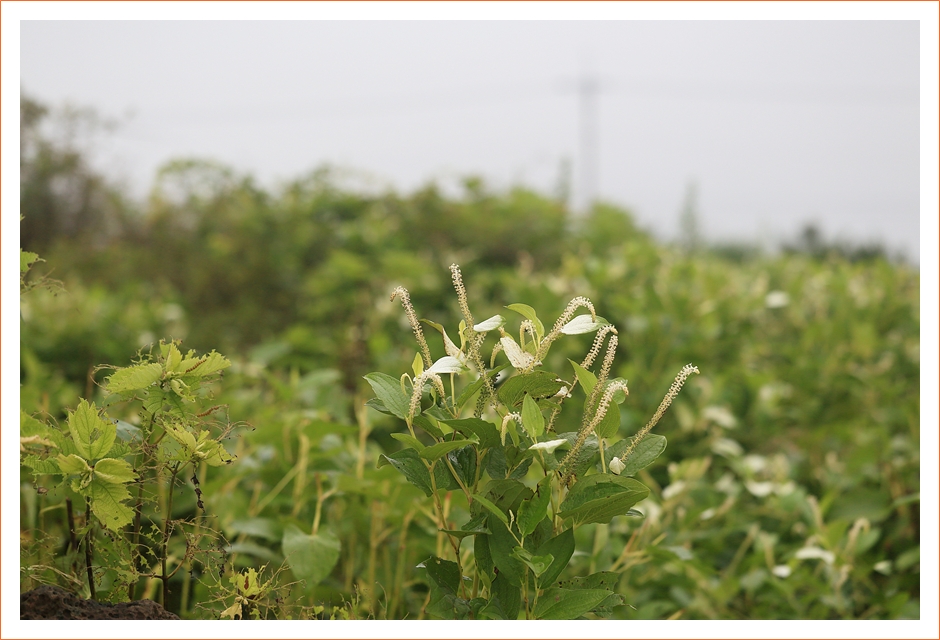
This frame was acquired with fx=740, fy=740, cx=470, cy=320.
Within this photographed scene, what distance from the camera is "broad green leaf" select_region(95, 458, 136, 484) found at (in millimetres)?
727

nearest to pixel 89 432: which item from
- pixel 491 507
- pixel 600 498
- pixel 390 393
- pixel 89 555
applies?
pixel 89 555

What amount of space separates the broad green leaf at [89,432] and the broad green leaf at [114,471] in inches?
0.5

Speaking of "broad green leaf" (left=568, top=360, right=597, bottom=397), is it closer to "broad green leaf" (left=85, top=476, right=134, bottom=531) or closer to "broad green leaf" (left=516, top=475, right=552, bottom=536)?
"broad green leaf" (left=516, top=475, right=552, bottom=536)

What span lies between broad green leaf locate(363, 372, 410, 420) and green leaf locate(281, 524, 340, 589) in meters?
0.39

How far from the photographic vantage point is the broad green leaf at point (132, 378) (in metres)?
0.74

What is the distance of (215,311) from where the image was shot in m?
3.91

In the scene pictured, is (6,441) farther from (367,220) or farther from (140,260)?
(140,260)

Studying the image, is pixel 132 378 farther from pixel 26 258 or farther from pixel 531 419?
pixel 531 419

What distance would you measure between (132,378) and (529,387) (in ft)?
1.31

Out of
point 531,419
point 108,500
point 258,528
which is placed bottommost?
point 258,528

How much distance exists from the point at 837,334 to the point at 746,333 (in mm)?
372

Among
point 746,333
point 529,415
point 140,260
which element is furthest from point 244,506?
point 140,260

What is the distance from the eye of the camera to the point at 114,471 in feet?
2.40

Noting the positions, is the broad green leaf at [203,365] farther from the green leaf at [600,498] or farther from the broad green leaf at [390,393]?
the green leaf at [600,498]
